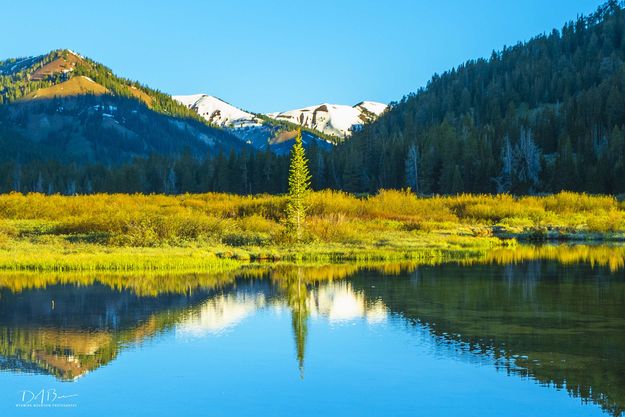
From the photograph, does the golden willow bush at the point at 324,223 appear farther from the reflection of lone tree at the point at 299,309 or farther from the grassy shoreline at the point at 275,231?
the reflection of lone tree at the point at 299,309

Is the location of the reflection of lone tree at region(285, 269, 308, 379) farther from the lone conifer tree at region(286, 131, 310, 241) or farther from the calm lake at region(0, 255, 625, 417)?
the lone conifer tree at region(286, 131, 310, 241)

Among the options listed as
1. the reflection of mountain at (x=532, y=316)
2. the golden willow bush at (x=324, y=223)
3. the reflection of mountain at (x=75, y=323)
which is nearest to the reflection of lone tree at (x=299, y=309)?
the reflection of mountain at (x=532, y=316)

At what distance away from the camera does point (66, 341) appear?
66.1 feet

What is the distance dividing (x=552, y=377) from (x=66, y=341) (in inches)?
506

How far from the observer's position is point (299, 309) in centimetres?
2589

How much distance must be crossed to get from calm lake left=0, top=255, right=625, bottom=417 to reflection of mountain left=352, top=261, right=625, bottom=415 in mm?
71

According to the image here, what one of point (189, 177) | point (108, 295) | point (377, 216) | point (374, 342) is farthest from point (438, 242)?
point (189, 177)
